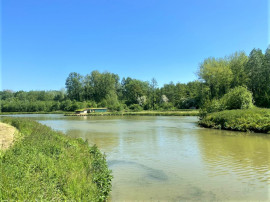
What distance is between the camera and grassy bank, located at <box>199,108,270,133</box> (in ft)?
72.7

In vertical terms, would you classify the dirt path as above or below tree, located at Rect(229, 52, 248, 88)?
below

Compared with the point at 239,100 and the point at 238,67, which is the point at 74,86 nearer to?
the point at 238,67

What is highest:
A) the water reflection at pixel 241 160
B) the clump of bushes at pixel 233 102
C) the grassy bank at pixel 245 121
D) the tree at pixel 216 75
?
the tree at pixel 216 75

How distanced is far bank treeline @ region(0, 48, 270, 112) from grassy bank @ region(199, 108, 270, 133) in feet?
66.4

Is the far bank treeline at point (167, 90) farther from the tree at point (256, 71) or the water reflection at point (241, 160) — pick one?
the water reflection at point (241, 160)

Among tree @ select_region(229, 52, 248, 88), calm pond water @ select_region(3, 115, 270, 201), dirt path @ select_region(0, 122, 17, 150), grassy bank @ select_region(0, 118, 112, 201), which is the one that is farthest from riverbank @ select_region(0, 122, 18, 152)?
tree @ select_region(229, 52, 248, 88)

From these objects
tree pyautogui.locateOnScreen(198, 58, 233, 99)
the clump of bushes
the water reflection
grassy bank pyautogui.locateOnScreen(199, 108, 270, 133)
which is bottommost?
the water reflection

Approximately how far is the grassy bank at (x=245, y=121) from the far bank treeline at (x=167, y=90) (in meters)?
20.2

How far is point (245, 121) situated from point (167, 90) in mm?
79129

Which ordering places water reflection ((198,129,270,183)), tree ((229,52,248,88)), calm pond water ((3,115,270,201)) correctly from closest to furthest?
calm pond water ((3,115,270,201)), water reflection ((198,129,270,183)), tree ((229,52,248,88))

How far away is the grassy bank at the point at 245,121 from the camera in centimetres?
2217

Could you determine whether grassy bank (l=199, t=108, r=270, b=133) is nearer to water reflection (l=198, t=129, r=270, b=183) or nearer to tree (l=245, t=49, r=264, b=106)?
water reflection (l=198, t=129, r=270, b=183)

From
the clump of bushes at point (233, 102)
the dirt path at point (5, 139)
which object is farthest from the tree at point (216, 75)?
the dirt path at point (5, 139)

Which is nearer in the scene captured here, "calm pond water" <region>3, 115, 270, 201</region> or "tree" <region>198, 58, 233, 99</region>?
"calm pond water" <region>3, 115, 270, 201</region>
